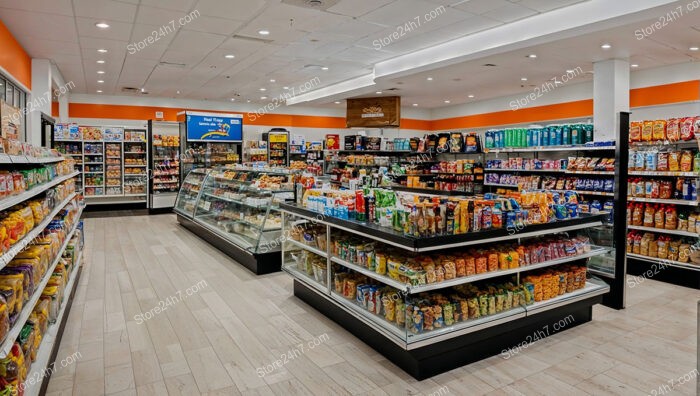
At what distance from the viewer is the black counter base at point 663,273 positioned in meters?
5.35

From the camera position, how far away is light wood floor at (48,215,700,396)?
302 centimetres

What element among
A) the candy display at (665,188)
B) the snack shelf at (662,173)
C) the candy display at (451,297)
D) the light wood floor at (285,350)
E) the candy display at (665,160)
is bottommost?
the light wood floor at (285,350)

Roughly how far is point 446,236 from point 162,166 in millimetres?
10967

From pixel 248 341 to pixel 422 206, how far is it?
194 centimetres

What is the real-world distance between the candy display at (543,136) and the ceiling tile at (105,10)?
19.6 ft

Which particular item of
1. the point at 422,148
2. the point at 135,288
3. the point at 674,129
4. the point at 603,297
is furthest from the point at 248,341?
the point at 422,148

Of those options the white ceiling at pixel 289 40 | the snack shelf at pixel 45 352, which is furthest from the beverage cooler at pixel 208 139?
the snack shelf at pixel 45 352

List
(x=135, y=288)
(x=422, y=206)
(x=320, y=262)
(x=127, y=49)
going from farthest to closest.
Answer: (x=127, y=49), (x=135, y=288), (x=320, y=262), (x=422, y=206)

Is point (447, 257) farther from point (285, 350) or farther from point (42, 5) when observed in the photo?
point (42, 5)

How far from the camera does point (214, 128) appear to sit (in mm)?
11711

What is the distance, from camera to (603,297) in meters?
4.67

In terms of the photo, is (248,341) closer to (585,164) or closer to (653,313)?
(653,313)

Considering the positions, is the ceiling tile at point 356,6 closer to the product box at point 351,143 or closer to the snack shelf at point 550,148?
the snack shelf at point 550,148

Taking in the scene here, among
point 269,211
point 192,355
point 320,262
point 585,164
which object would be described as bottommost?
point 192,355
